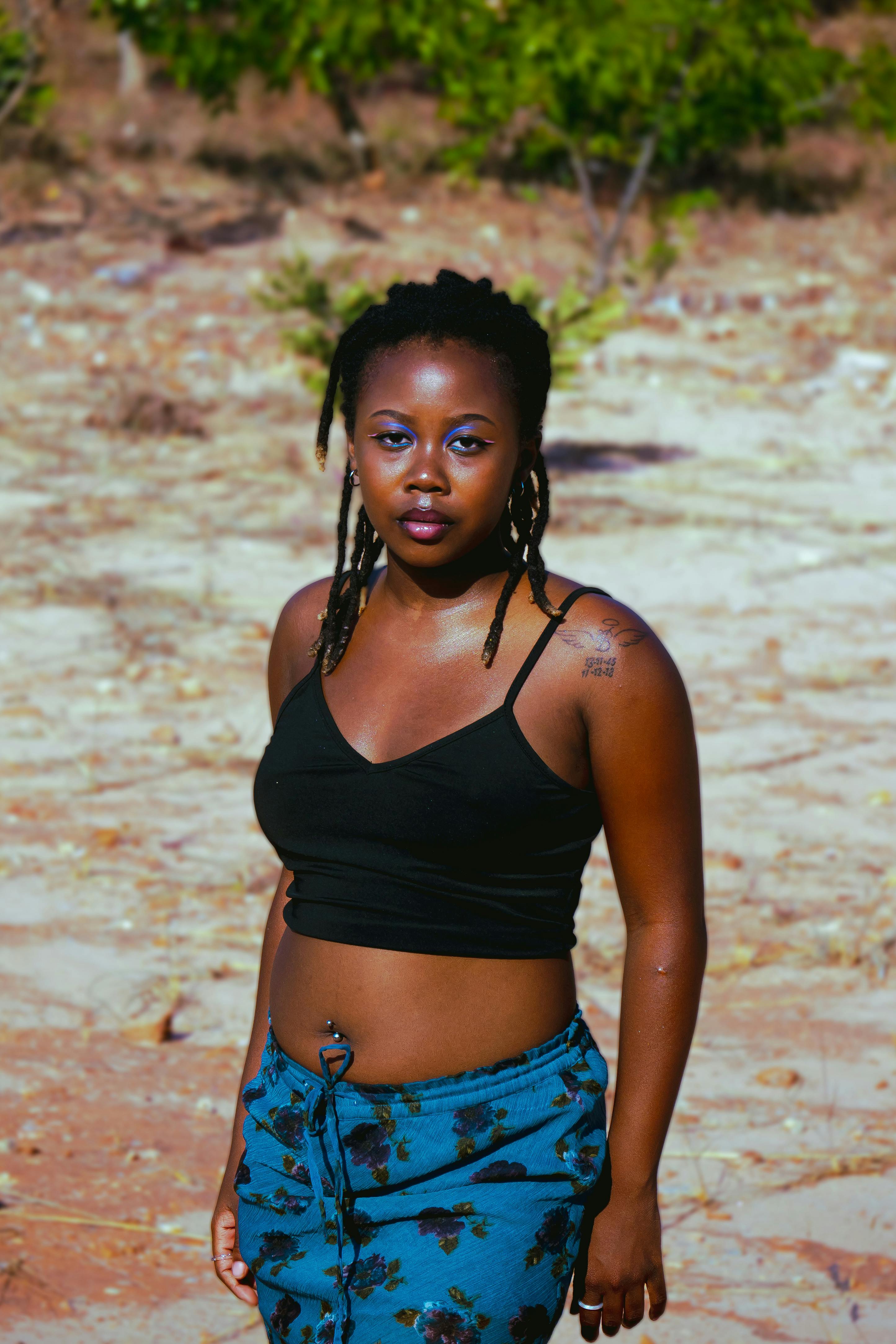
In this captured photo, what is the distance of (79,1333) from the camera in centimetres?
249

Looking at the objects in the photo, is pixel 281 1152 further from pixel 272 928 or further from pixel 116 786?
pixel 116 786

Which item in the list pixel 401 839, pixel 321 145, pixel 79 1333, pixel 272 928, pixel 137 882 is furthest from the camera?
pixel 321 145

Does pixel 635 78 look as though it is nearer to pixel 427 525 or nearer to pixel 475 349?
pixel 475 349

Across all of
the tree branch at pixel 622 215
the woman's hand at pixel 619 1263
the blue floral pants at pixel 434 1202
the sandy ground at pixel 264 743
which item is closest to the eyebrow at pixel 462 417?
the blue floral pants at pixel 434 1202

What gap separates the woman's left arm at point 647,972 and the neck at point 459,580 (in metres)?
0.13

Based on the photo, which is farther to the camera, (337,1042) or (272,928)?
(272,928)

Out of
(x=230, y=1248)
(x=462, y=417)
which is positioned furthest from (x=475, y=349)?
(x=230, y=1248)

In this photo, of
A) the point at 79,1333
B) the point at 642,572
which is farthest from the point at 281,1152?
the point at 642,572

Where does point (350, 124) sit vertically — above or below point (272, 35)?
below

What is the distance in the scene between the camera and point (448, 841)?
146 cm

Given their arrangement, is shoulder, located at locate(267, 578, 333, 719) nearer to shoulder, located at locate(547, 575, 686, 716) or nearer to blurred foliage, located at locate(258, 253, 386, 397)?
shoulder, located at locate(547, 575, 686, 716)

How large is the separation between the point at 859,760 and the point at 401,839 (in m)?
4.01

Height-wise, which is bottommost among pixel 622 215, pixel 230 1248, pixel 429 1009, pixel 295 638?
pixel 230 1248

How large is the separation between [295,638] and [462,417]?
1.26ft
